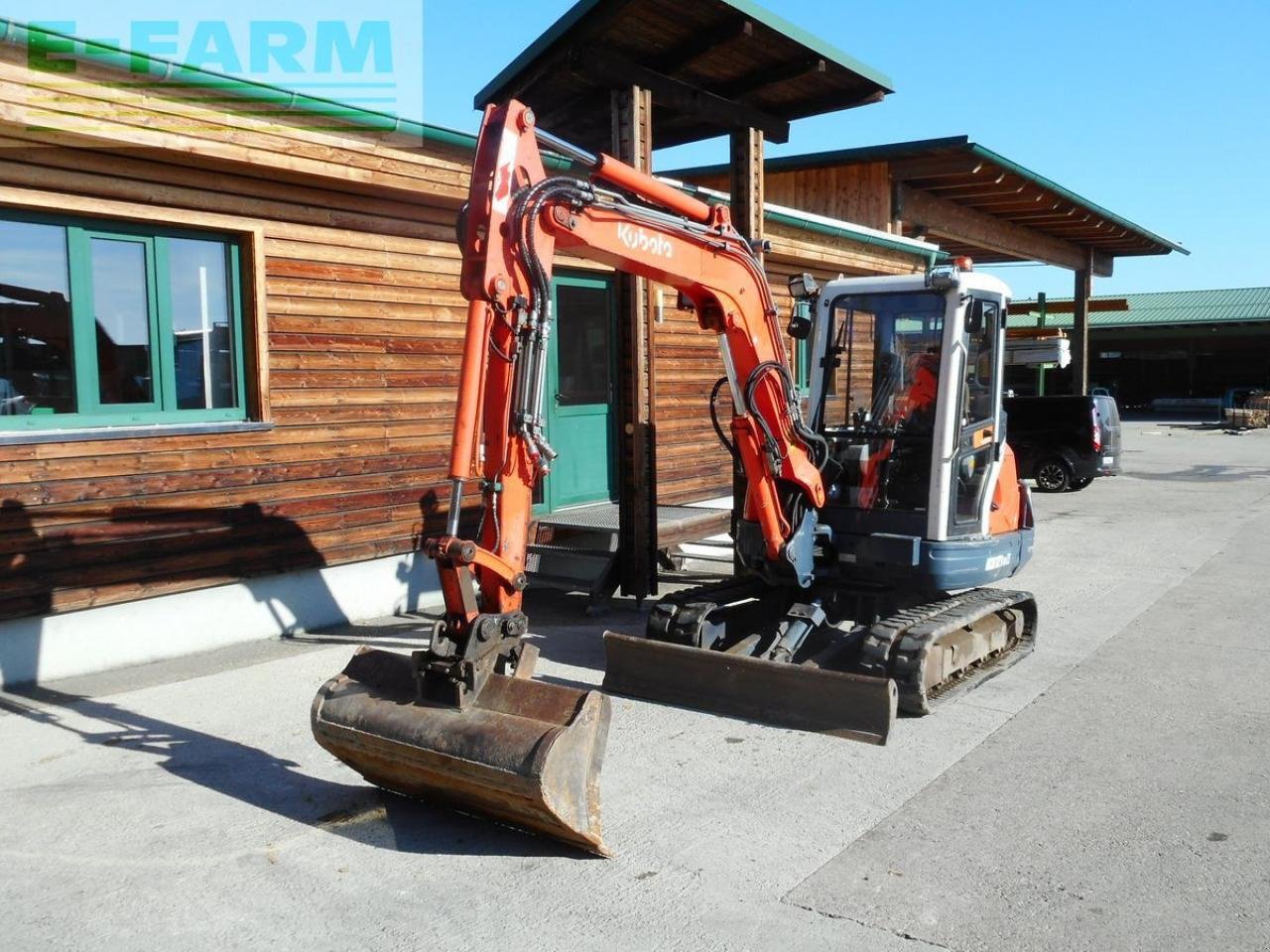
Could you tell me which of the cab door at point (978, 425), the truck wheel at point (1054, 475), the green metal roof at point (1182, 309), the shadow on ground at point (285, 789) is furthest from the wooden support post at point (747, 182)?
the green metal roof at point (1182, 309)

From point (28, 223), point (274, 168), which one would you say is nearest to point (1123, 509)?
point (274, 168)

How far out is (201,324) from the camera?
7598 mm

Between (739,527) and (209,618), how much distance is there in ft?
12.1

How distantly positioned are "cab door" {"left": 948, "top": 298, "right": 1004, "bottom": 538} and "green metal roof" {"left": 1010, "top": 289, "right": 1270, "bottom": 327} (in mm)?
29612

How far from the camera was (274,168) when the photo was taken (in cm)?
748

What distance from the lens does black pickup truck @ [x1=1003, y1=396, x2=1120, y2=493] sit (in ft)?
54.2

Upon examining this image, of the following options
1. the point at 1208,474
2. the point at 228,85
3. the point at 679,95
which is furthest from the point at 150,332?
the point at 1208,474

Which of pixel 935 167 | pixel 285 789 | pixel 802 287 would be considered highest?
pixel 935 167

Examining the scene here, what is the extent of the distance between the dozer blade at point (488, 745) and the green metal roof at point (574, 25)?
5.19m

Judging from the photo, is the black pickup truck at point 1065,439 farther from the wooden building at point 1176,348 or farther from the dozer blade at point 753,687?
the wooden building at point 1176,348

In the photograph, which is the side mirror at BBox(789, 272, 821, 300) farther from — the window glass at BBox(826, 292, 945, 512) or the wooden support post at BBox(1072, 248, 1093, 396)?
the wooden support post at BBox(1072, 248, 1093, 396)

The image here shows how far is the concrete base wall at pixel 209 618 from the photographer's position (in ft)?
22.0

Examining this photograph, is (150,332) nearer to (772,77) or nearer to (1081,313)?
(772,77)

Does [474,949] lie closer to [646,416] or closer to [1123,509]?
[646,416]
